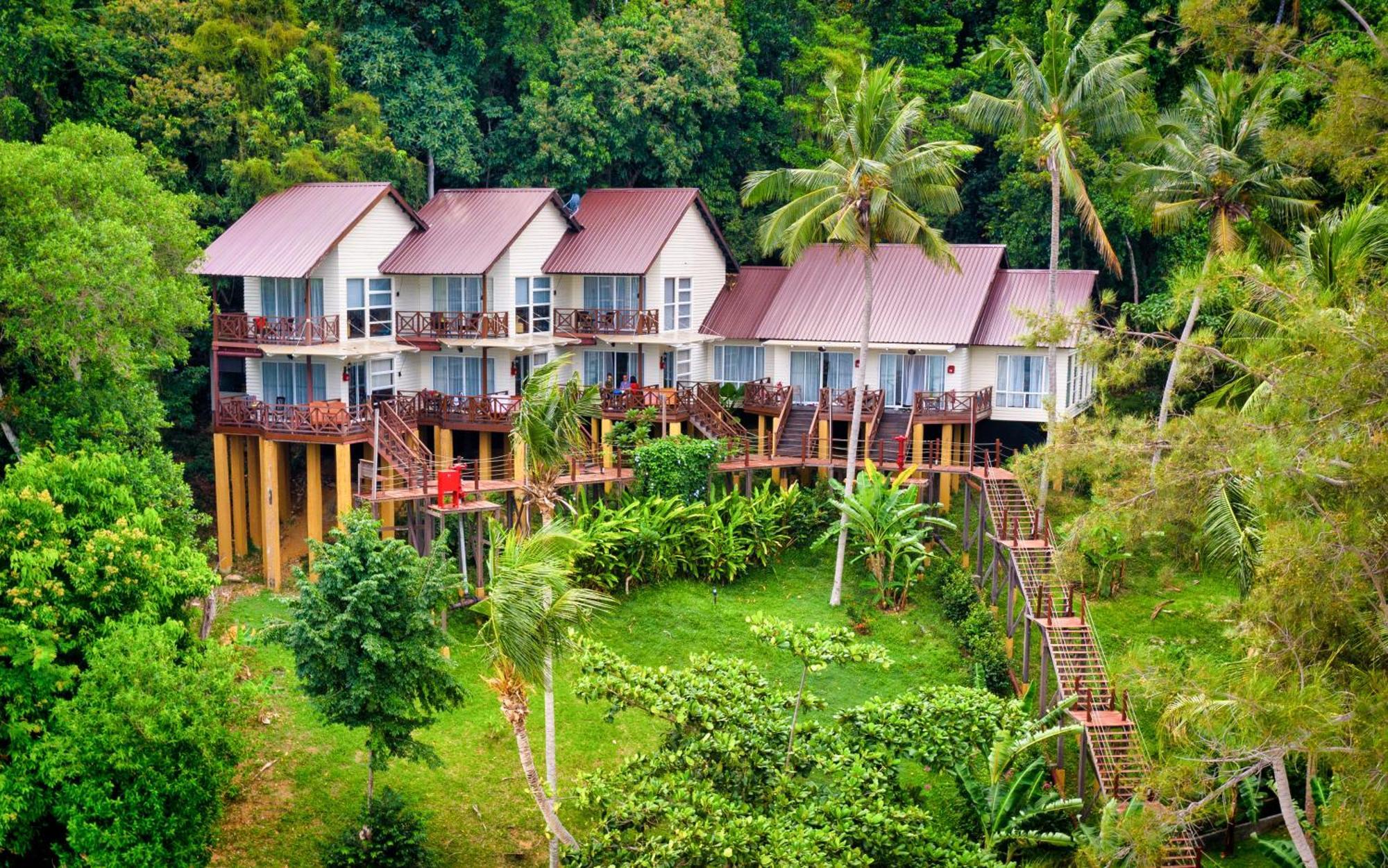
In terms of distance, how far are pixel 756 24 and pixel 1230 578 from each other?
25.8 meters

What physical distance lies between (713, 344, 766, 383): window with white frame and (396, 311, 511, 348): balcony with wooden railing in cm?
702

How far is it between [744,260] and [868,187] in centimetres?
1546

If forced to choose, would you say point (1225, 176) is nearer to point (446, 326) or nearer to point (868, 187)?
point (868, 187)

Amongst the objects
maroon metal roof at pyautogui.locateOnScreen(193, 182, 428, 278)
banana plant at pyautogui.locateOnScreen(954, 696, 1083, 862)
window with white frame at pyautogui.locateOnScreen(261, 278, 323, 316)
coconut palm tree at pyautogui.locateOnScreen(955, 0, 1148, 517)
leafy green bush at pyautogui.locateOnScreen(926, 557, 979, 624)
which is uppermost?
coconut palm tree at pyautogui.locateOnScreen(955, 0, 1148, 517)

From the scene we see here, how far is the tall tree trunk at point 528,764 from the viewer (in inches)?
837

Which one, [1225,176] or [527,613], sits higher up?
[1225,176]

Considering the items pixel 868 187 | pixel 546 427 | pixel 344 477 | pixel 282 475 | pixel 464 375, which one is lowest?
pixel 282 475

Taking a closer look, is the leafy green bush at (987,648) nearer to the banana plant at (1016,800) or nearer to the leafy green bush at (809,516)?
the banana plant at (1016,800)

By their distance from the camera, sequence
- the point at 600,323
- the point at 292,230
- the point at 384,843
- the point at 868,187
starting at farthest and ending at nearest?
the point at 600,323
the point at 292,230
the point at 868,187
the point at 384,843

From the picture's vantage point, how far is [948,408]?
1513 inches

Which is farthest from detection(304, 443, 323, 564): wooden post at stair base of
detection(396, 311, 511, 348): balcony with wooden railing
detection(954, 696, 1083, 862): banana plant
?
detection(954, 696, 1083, 862): banana plant

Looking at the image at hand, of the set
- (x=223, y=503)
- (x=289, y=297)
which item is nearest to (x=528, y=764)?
(x=223, y=503)

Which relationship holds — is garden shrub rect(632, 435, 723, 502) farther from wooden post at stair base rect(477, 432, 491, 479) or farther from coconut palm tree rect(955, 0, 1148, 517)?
coconut palm tree rect(955, 0, 1148, 517)

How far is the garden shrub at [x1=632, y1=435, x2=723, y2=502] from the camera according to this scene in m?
35.5
